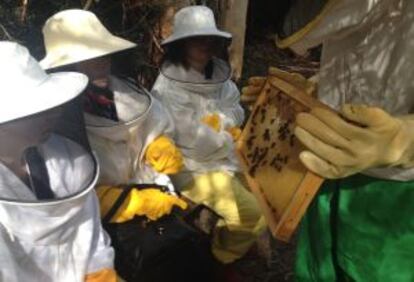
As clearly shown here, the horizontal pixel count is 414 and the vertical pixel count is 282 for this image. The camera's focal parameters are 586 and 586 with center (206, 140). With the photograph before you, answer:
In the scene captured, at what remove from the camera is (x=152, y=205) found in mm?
2883

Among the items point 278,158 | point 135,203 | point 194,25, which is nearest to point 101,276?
point 135,203

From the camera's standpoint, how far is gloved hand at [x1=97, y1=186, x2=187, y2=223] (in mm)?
2842

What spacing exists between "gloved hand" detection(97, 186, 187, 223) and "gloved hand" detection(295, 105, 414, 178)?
1.40 metres

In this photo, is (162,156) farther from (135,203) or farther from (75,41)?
(75,41)

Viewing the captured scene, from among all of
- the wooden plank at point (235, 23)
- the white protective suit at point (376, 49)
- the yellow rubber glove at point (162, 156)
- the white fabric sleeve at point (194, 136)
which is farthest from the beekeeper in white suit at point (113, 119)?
the wooden plank at point (235, 23)

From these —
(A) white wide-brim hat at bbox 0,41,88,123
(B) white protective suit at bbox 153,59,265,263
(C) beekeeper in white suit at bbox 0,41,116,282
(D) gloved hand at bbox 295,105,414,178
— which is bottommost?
(B) white protective suit at bbox 153,59,265,263

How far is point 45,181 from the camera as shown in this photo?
7.77 ft

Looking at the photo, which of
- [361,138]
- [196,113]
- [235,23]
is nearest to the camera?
[361,138]

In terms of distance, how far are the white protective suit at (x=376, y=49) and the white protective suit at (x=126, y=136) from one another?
4.03 feet

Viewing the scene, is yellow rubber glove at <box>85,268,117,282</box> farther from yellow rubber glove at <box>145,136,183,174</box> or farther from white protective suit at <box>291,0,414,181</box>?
white protective suit at <box>291,0,414,181</box>

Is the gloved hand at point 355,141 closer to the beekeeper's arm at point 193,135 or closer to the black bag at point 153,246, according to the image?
the black bag at point 153,246

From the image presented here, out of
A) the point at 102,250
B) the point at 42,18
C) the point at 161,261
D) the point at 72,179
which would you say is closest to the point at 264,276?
the point at 161,261

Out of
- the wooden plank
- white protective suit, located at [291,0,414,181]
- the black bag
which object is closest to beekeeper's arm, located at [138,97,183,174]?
the black bag

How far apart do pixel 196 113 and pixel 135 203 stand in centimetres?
94
